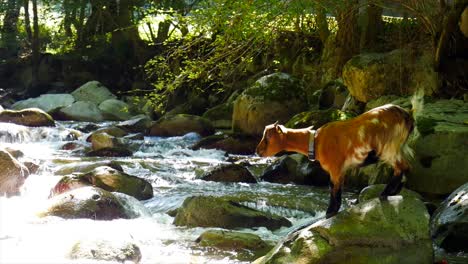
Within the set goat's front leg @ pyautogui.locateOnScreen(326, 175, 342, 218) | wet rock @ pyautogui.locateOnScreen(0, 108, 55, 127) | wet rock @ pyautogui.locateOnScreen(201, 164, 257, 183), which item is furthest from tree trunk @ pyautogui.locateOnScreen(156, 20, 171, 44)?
goat's front leg @ pyautogui.locateOnScreen(326, 175, 342, 218)

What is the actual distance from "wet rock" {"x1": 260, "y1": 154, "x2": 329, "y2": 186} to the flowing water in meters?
0.33

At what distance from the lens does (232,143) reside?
15.6 metres

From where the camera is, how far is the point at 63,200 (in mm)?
9172

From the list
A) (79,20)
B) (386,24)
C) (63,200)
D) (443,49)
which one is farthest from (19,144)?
(79,20)

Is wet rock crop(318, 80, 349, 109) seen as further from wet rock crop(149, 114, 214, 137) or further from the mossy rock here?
wet rock crop(149, 114, 214, 137)

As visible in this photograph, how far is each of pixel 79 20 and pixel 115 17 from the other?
6.71 feet

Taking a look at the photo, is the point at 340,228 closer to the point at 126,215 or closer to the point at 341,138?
the point at 341,138

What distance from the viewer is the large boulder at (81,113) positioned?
2252 centimetres

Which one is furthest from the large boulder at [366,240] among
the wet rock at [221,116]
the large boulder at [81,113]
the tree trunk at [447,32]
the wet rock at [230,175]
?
the large boulder at [81,113]

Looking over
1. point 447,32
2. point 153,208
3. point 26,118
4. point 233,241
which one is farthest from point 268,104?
point 233,241

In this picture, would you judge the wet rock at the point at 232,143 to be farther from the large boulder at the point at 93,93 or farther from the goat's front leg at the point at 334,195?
the large boulder at the point at 93,93

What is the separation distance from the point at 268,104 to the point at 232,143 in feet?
5.78

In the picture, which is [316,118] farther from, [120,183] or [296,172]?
[120,183]

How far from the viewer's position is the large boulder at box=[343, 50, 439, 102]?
40.4 feet
